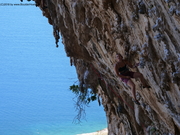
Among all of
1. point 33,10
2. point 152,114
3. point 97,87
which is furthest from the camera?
point 33,10

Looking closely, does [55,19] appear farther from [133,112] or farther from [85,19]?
[133,112]

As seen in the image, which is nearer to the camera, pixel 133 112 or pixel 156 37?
pixel 156 37

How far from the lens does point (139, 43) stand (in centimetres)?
529

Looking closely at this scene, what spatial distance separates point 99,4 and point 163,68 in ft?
5.76

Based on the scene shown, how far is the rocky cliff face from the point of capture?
14.6 feet

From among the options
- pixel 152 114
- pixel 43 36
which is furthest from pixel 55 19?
pixel 43 36

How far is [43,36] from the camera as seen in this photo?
82.5ft

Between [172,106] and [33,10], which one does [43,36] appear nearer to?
[33,10]

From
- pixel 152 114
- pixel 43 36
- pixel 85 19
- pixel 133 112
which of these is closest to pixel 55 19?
pixel 85 19

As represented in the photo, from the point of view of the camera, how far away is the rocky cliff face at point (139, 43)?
4.46 meters

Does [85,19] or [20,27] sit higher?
[20,27]

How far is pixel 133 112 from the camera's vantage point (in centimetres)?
841

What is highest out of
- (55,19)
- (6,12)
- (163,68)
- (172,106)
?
(6,12)

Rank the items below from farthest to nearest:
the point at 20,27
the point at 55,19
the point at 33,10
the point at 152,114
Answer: the point at 33,10 < the point at 20,27 < the point at 55,19 < the point at 152,114
